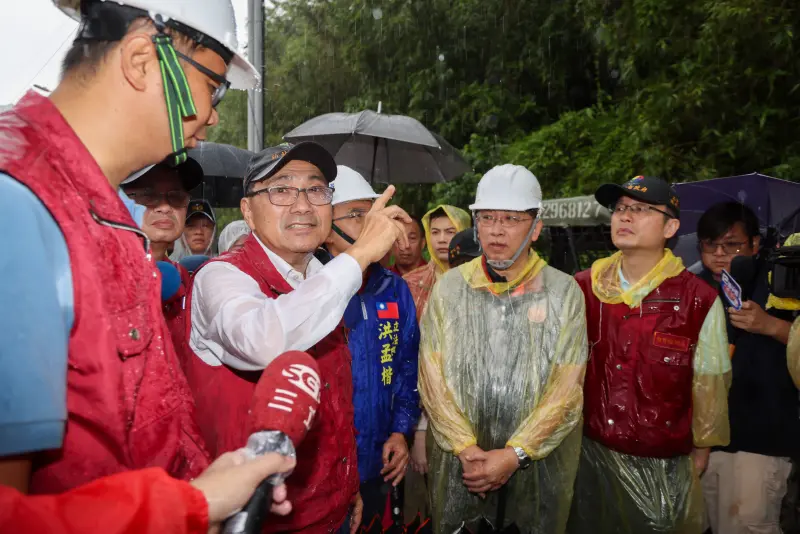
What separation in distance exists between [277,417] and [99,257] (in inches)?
17.1

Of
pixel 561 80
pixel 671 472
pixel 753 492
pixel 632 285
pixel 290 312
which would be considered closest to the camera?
pixel 290 312

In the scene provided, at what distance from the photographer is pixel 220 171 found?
5.54 m

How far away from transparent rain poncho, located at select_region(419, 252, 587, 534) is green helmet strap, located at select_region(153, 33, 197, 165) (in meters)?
2.17

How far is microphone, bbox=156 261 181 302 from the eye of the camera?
2.25 metres

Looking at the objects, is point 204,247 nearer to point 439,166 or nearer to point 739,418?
point 439,166

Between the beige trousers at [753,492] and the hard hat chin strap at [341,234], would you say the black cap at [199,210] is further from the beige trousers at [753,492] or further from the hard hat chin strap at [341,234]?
the beige trousers at [753,492]

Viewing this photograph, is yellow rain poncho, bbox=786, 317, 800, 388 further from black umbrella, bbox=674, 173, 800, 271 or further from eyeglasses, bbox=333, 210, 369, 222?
eyeglasses, bbox=333, 210, 369, 222

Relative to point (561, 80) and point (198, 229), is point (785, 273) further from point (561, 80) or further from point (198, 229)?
point (561, 80)

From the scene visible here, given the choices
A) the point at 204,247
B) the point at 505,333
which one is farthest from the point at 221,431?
the point at 204,247

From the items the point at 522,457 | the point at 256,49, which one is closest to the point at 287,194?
the point at 522,457

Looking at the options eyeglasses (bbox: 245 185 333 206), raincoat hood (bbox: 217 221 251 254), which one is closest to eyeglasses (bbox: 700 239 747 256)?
eyeglasses (bbox: 245 185 333 206)

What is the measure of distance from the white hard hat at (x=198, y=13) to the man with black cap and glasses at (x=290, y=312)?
2.17ft

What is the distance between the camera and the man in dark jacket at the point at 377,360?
3.06 meters

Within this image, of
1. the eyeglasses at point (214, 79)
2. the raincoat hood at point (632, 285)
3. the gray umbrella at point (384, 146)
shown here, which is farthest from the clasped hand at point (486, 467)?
the gray umbrella at point (384, 146)
